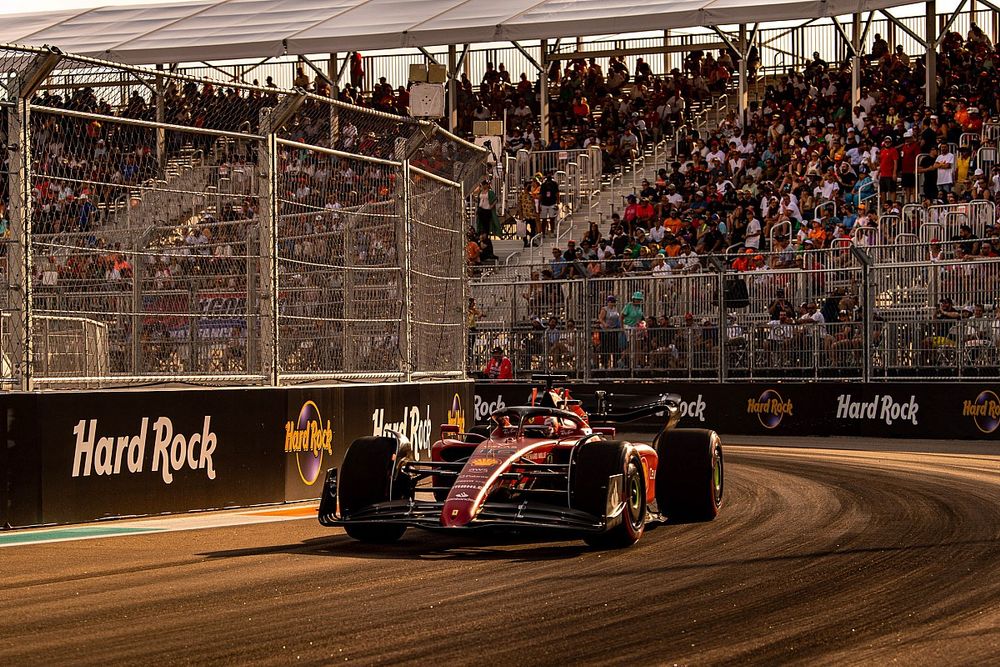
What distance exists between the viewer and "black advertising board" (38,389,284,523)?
11.0 m

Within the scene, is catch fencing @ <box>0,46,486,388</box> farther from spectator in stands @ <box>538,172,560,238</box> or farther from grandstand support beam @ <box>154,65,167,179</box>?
spectator in stands @ <box>538,172,560,238</box>

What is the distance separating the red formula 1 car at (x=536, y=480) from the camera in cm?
939

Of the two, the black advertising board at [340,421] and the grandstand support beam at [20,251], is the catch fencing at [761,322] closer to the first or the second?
the black advertising board at [340,421]

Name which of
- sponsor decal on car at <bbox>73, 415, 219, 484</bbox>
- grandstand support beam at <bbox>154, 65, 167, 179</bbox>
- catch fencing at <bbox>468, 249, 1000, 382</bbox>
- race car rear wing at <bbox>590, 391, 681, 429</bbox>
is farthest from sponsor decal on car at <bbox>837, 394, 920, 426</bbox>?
grandstand support beam at <bbox>154, 65, 167, 179</bbox>

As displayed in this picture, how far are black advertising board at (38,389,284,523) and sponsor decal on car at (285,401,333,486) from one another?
0.70 ft

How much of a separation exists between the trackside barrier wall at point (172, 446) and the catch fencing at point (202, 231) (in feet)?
0.81

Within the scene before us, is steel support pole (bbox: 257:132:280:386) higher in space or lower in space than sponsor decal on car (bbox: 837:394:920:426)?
higher

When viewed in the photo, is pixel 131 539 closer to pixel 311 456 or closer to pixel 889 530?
pixel 311 456

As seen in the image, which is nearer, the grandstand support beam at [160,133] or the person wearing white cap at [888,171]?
the grandstand support beam at [160,133]

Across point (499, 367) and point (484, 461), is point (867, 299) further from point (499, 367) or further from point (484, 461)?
point (484, 461)

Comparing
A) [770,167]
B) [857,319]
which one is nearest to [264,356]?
[857,319]

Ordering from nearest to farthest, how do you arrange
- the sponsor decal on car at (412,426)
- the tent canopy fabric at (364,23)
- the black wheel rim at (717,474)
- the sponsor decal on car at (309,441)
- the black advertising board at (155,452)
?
1. the black advertising board at (155,452)
2. the black wheel rim at (717,474)
3. the sponsor decal on car at (309,441)
4. the sponsor decal on car at (412,426)
5. the tent canopy fabric at (364,23)

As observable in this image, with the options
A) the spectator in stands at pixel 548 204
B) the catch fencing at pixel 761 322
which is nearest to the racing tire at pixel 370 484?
the catch fencing at pixel 761 322

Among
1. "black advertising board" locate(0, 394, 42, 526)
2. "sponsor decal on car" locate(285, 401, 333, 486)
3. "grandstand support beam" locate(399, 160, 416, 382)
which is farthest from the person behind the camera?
"grandstand support beam" locate(399, 160, 416, 382)
